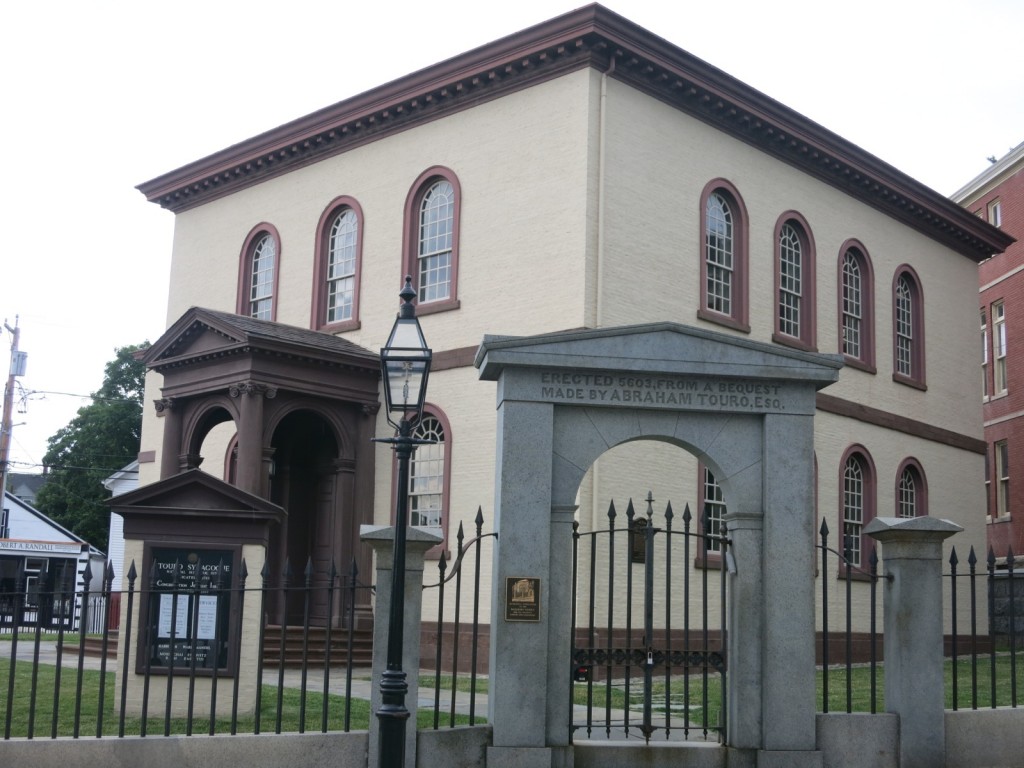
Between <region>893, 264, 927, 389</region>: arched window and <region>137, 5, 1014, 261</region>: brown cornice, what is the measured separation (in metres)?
1.28

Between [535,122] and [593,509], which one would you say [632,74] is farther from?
[593,509]

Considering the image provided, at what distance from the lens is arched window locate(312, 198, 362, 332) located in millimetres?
22641

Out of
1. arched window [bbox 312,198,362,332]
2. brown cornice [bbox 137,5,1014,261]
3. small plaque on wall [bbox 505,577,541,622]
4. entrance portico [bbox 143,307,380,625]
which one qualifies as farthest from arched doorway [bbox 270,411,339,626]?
small plaque on wall [bbox 505,577,541,622]

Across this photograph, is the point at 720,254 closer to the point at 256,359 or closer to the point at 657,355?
the point at 256,359

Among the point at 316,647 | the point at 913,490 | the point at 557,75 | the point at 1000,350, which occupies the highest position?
the point at 557,75

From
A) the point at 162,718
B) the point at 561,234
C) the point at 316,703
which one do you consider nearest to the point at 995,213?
the point at 561,234

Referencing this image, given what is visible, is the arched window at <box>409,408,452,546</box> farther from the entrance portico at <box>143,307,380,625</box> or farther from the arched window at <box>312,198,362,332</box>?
the arched window at <box>312,198,362,332</box>

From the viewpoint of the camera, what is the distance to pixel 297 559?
2191cm

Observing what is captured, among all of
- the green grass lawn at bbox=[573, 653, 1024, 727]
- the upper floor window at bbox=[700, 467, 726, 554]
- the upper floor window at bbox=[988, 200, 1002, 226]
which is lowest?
the green grass lawn at bbox=[573, 653, 1024, 727]

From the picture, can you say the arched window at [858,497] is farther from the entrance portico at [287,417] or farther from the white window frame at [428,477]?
the entrance portico at [287,417]

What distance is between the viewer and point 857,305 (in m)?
25.1

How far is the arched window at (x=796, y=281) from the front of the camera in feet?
75.4

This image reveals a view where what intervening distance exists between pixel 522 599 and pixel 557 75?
12225 mm

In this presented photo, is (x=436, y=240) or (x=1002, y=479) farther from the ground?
(x=436, y=240)
